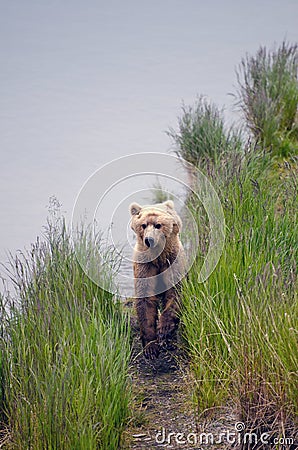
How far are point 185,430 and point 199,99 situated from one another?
379cm

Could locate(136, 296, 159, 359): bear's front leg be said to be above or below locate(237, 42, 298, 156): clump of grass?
below

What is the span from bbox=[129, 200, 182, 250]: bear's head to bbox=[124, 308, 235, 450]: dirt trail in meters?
0.51

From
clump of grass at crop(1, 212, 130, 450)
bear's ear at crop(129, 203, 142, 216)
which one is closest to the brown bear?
bear's ear at crop(129, 203, 142, 216)

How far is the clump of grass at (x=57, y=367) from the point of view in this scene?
2.35 metres

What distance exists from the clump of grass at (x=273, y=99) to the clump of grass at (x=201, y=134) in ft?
1.27

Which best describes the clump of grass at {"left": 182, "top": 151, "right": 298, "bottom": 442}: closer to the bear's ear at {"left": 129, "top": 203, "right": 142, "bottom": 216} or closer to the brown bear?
the brown bear

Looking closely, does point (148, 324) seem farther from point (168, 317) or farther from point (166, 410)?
point (166, 410)

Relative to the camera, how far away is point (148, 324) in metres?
3.25

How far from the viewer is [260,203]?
3619 millimetres

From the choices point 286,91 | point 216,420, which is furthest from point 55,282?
point 286,91

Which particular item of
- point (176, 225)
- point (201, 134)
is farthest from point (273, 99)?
point (176, 225)

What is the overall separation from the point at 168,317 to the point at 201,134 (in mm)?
2767

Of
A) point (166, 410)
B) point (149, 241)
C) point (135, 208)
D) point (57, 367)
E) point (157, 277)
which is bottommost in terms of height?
point (166, 410)

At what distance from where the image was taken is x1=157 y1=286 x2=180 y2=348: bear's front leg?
10.7ft
